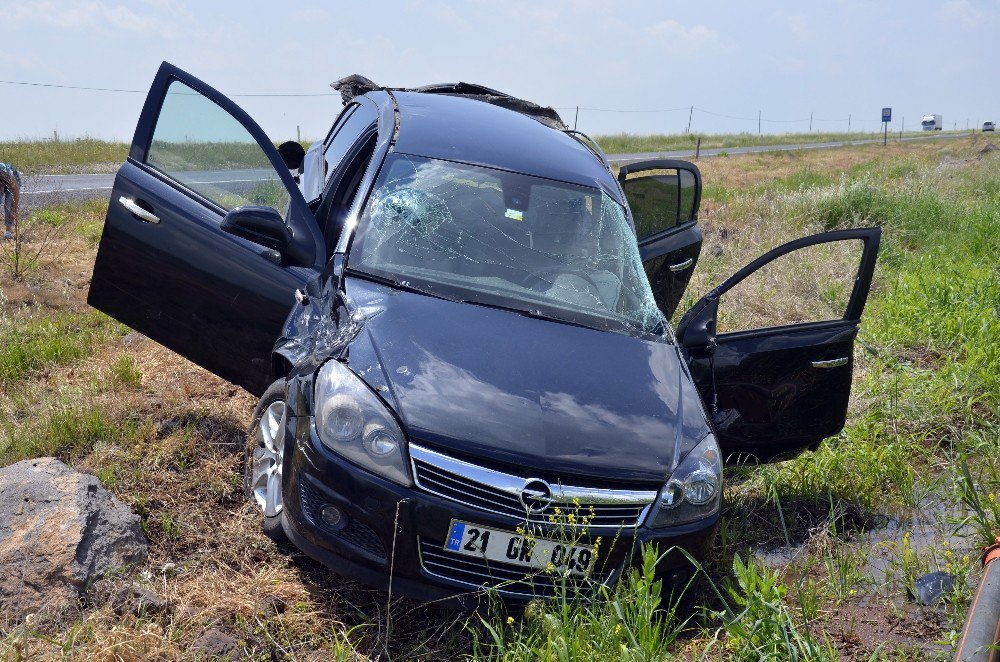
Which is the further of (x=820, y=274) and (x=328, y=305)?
(x=820, y=274)

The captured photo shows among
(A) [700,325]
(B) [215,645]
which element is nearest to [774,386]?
(A) [700,325]

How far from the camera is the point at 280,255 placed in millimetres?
4020

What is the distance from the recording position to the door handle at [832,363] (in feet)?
13.6

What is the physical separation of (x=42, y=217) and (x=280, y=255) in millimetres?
6702

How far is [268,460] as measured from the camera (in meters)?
3.63

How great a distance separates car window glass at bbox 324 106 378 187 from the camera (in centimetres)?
482

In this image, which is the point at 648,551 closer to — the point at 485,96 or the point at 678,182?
the point at 678,182

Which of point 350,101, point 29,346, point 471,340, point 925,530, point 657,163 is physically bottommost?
point 925,530

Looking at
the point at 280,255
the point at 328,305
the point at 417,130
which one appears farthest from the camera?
the point at 417,130

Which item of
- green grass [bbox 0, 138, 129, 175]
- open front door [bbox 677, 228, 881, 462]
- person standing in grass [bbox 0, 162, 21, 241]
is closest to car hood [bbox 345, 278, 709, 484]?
open front door [bbox 677, 228, 881, 462]

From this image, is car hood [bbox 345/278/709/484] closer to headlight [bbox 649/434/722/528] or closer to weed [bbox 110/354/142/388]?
headlight [bbox 649/434/722/528]

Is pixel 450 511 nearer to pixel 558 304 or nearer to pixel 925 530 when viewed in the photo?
pixel 558 304

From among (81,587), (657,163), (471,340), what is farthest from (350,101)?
(81,587)

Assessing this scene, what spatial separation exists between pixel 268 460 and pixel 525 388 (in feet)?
3.85
